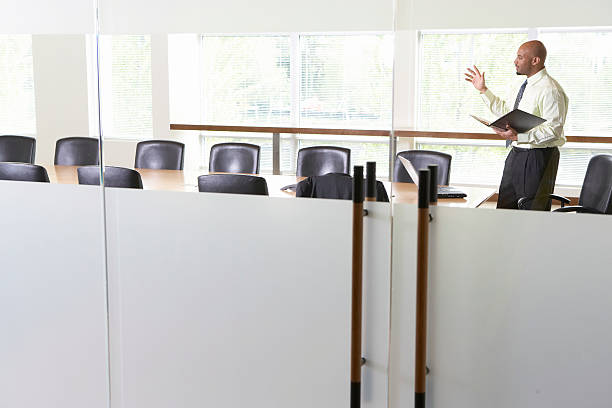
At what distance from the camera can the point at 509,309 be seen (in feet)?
8.06

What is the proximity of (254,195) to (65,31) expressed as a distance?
967 mm

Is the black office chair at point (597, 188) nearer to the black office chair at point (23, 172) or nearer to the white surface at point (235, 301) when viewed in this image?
the white surface at point (235, 301)

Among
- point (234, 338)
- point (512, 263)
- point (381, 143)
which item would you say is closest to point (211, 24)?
point (381, 143)

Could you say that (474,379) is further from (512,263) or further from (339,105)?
(339,105)

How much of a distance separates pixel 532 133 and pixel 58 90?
176 centimetres

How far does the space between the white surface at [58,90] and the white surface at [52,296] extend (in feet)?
0.71

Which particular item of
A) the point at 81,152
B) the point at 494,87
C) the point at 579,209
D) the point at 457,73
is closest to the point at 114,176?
the point at 81,152

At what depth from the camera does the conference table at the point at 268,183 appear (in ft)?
7.92

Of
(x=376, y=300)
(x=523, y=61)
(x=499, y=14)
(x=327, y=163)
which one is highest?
(x=499, y=14)

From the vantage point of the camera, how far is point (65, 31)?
2.83 m

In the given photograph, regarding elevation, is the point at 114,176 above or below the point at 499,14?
below

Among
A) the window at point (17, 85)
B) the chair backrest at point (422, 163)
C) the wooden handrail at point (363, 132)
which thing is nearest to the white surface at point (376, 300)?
the chair backrest at point (422, 163)

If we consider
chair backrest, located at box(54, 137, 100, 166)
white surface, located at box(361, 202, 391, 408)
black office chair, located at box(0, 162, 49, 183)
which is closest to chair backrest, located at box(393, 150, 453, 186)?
white surface, located at box(361, 202, 391, 408)

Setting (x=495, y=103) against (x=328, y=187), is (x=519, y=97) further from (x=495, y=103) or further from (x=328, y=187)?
(x=328, y=187)
